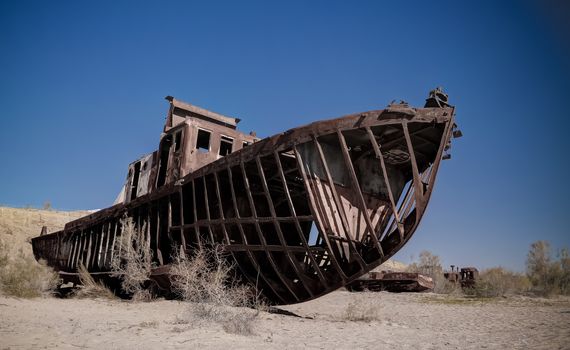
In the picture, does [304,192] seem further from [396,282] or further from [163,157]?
[396,282]

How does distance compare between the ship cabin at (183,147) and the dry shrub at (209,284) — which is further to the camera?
the ship cabin at (183,147)

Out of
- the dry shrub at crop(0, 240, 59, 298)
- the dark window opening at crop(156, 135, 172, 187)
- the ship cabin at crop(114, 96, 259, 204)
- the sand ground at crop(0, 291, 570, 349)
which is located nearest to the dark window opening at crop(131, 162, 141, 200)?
the ship cabin at crop(114, 96, 259, 204)

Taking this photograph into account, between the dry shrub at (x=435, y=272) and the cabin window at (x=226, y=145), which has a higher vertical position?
the cabin window at (x=226, y=145)

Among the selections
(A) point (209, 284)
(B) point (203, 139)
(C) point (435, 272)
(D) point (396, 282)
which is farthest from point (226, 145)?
(C) point (435, 272)

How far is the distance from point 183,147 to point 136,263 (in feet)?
10.7

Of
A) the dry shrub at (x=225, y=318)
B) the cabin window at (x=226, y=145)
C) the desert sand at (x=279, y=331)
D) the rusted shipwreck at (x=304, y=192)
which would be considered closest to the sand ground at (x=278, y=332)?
the desert sand at (x=279, y=331)

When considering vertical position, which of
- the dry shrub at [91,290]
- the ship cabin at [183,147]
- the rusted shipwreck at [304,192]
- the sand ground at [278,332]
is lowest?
the dry shrub at [91,290]

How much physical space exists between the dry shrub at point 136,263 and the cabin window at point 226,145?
3177mm

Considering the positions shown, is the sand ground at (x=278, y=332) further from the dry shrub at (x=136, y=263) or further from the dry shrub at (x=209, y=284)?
the dry shrub at (x=136, y=263)

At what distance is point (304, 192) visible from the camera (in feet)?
28.9

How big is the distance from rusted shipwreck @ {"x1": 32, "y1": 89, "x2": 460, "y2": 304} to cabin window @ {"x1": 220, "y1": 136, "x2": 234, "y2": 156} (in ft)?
0.10

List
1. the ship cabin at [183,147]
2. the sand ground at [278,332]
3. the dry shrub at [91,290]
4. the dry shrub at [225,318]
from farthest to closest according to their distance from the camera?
the dry shrub at [91,290] < the ship cabin at [183,147] < the dry shrub at [225,318] < the sand ground at [278,332]

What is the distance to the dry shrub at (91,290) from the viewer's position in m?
12.0

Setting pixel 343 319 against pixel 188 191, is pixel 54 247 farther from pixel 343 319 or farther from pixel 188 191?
pixel 343 319
